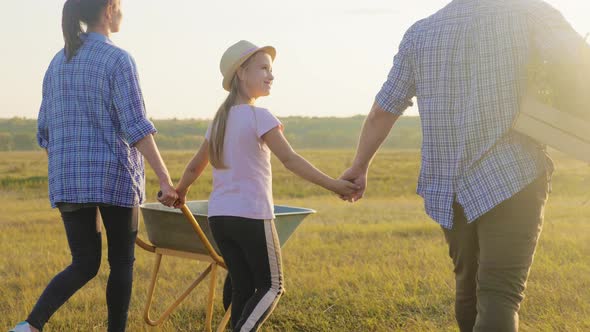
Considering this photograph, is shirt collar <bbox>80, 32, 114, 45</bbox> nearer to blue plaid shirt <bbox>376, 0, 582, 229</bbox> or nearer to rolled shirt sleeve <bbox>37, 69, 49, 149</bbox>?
rolled shirt sleeve <bbox>37, 69, 49, 149</bbox>

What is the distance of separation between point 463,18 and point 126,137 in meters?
1.33

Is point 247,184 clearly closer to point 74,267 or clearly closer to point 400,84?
point 400,84

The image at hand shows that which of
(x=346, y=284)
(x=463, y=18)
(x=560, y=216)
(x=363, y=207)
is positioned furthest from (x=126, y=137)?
(x=363, y=207)

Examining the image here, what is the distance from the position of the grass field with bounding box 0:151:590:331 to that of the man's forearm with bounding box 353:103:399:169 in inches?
64.6

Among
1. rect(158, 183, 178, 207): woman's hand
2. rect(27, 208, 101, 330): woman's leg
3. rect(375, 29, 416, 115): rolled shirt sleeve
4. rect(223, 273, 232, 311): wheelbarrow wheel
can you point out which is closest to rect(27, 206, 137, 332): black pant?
rect(27, 208, 101, 330): woman's leg

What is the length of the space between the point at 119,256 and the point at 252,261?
1.86 ft

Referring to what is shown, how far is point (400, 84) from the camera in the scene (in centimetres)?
257

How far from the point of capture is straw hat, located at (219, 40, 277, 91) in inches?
116

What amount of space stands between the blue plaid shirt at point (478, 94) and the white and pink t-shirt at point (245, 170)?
25.4 inches

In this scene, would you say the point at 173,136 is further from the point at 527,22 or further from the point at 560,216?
the point at 527,22

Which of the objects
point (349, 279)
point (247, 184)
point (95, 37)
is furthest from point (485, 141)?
point (349, 279)

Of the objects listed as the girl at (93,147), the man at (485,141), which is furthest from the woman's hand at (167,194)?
the man at (485,141)

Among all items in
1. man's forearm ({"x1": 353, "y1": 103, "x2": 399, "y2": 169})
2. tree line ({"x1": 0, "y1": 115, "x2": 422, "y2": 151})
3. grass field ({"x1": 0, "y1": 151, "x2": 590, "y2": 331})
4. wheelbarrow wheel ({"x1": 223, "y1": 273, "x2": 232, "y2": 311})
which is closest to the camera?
man's forearm ({"x1": 353, "y1": 103, "x2": 399, "y2": 169})

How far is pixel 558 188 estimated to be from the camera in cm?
1670
